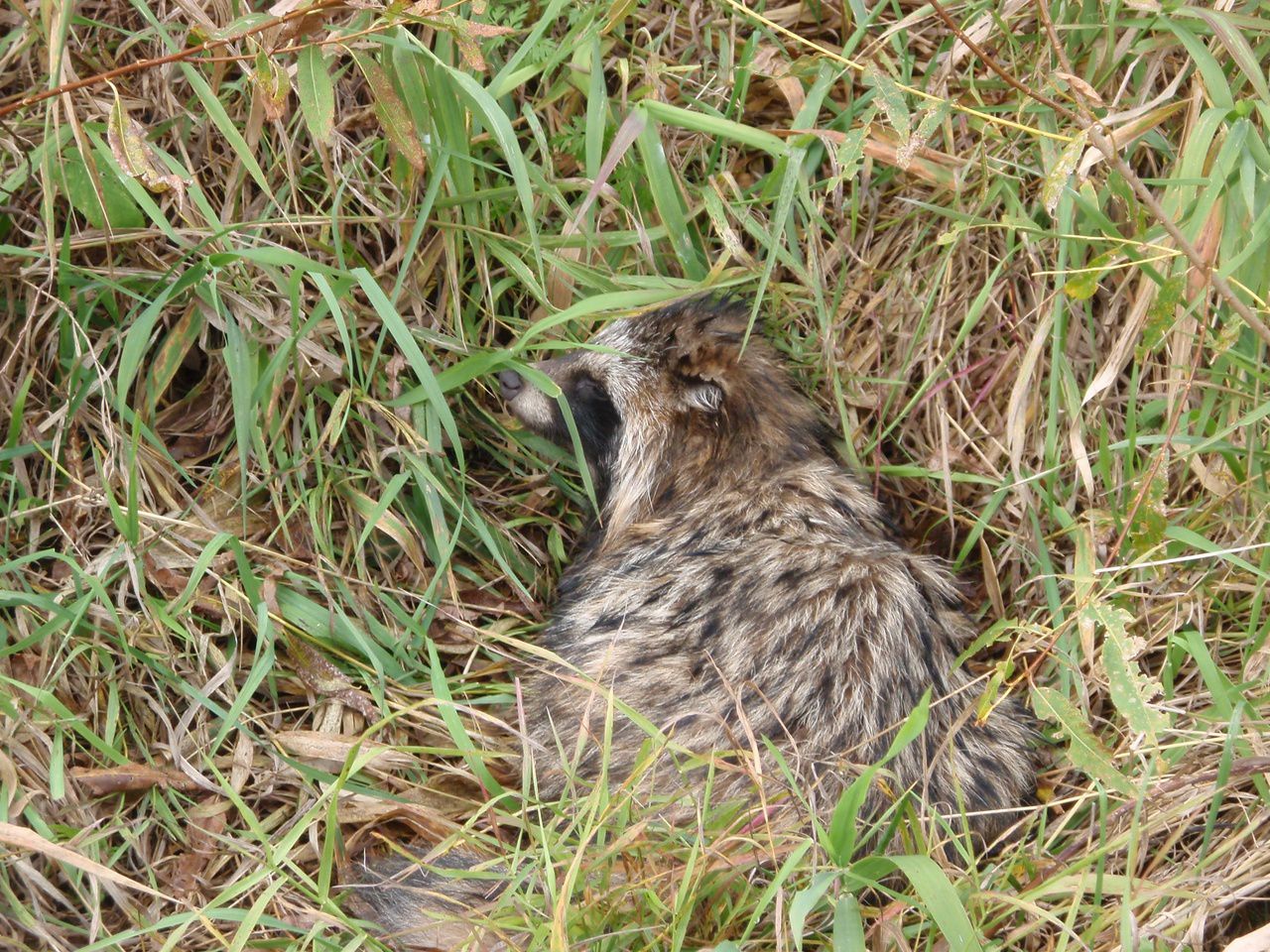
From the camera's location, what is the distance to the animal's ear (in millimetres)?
3949

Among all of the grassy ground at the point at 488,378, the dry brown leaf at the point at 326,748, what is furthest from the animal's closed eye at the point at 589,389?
the dry brown leaf at the point at 326,748

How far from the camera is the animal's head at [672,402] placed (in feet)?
13.0

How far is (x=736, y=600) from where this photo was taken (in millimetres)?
3514

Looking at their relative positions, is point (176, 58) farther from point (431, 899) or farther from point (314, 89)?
point (431, 899)

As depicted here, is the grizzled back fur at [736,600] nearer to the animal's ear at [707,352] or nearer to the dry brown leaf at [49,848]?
the animal's ear at [707,352]

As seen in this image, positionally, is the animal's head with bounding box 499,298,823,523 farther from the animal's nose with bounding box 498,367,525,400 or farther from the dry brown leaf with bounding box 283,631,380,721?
the dry brown leaf with bounding box 283,631,380,721

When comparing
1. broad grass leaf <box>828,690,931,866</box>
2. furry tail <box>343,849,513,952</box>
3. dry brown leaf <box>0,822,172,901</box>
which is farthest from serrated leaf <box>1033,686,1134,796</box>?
dry brown leaf <box>0,822,172,901</box>

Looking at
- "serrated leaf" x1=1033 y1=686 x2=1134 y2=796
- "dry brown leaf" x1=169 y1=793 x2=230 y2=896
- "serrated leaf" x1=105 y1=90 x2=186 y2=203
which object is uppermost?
"serrated leaf" x1=105 y1=90 x2=186 y2=203

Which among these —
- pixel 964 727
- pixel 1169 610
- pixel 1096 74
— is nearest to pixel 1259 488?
pixel 1169 610

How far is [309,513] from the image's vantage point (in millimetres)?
3883

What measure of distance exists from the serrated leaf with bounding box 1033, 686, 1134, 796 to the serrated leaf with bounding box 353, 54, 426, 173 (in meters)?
2.12

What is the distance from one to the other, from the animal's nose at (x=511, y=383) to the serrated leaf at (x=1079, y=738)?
76.0 inches

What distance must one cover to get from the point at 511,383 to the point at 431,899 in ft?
5.30

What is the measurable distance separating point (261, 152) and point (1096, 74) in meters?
2.57
